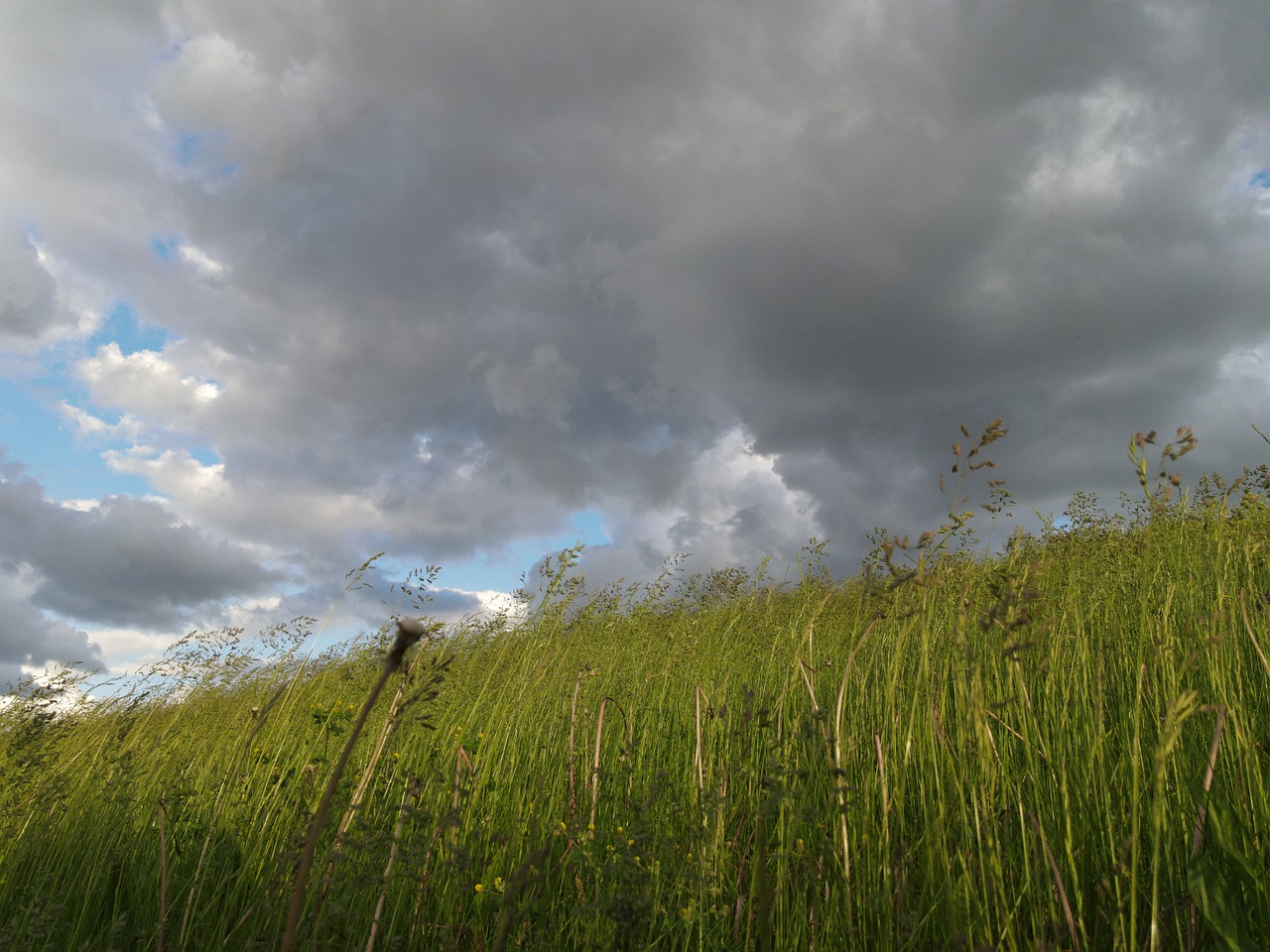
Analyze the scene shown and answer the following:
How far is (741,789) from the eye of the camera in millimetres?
2568

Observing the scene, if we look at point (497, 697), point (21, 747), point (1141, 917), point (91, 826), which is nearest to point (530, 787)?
point (497, 697)

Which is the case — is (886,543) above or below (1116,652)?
below

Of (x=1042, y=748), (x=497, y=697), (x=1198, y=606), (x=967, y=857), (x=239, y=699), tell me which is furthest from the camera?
(x=239, y=699)

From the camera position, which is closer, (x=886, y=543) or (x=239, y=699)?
(x=886, y=543)

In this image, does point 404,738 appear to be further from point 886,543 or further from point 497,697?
point 886,543

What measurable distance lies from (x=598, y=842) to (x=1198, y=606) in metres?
3.05

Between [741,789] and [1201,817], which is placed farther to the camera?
[741,789]

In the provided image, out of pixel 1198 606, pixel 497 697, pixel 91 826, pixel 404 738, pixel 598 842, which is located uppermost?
pixel 1198 606

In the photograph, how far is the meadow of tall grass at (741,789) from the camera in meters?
1.52

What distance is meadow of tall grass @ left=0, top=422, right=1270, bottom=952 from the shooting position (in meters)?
1.52

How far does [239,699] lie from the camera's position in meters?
5.55

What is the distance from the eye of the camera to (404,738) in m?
3.46

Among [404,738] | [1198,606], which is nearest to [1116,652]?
[1198,606]

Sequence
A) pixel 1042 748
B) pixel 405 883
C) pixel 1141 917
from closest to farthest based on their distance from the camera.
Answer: pixel 1141 917
pixel 1042 748
pixel 405 883
